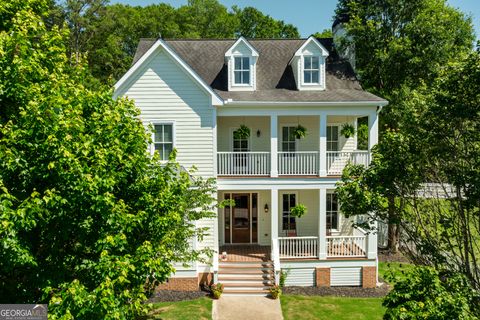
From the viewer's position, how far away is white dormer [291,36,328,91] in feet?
56.5

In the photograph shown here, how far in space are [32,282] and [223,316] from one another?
8.09 metres

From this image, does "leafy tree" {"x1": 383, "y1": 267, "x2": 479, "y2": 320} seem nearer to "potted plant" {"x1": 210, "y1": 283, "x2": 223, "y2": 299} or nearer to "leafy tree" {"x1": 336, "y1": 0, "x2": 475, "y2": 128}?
"potted plant" {"x1": 210, "y1": 283, "x2": 223, "y2": 299}

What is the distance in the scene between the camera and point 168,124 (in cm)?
1595

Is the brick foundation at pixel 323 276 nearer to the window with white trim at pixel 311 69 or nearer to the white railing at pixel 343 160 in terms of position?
the white railing at pixel 343 160

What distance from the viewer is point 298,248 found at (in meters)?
16.8

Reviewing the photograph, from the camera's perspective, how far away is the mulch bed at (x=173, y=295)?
47.5ft

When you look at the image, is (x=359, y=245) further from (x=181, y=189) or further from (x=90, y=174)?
(x=90, y=174)

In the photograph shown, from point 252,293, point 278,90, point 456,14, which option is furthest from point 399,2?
point 252,293

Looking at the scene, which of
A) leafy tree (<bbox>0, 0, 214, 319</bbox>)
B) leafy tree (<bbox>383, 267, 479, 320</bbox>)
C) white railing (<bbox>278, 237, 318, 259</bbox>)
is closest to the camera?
leafy tree (<bbox>0, 0, 214, 319</bbox>)

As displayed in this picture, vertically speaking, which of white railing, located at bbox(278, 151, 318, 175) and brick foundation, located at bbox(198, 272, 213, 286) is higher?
white railing, located at bbox(278, 151, 318, 175)

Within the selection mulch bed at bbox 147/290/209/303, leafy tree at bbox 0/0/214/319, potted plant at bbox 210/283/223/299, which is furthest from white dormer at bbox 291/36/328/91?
leafy tree at bbox 0/0/214/319

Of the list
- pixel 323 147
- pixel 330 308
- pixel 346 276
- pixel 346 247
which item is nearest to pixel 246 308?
pixel 330 308

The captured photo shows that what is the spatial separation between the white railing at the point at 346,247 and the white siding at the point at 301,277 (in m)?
1.23

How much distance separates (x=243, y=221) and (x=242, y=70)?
803 centimetres
